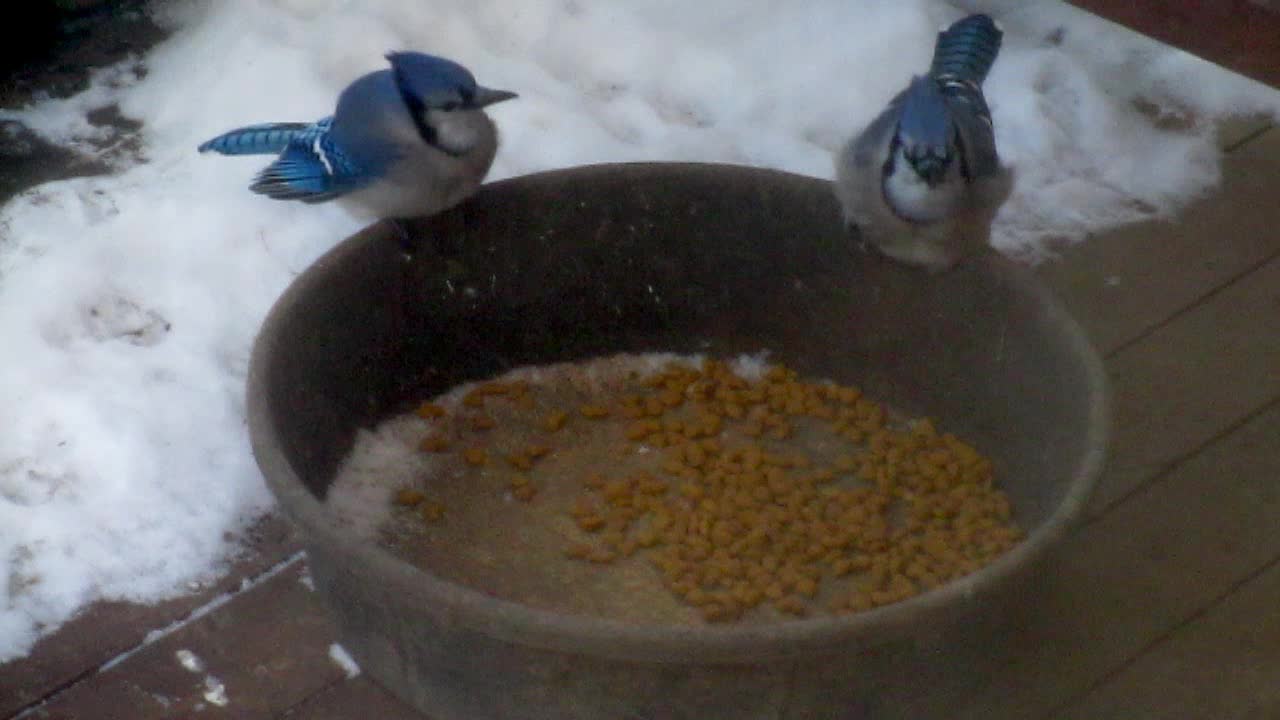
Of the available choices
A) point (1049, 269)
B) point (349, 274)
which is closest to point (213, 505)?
point (349, 274)

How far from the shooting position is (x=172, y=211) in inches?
94.2

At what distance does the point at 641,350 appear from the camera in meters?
2.34

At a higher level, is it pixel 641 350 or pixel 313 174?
pixel 313 174

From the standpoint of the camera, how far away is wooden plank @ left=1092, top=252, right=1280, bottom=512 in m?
2.18

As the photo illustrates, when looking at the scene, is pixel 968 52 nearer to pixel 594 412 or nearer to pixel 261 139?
pixel 594 412

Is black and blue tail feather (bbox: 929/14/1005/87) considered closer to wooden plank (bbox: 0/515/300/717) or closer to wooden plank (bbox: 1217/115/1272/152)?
wooden plank (bbox: 1217/115/1272/152)

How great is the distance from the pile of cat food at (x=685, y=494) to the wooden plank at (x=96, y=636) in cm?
16

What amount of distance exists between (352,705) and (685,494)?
1.78 feet

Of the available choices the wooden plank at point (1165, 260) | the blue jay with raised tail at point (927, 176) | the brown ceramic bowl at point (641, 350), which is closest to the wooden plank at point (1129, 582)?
the brown ceramic bowl at point (641, 350)

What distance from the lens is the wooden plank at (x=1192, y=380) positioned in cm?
218

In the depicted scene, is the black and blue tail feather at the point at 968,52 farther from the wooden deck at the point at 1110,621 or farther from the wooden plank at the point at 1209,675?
the wooden plank at the point at 1209,675

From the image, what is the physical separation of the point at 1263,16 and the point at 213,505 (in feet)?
5.29

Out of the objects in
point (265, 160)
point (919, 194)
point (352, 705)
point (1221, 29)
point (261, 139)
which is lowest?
point (352, 705)

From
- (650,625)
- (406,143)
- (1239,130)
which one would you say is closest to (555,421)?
(406,143)
